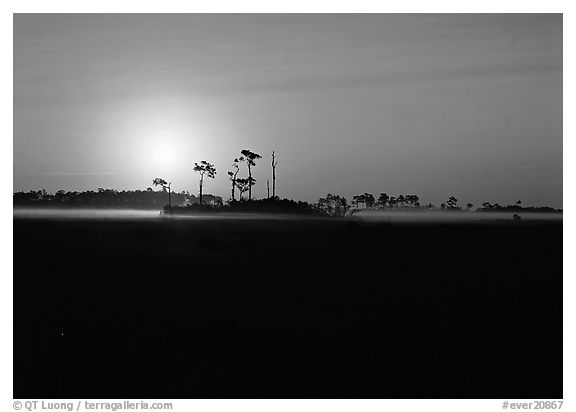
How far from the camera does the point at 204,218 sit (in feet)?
85.3

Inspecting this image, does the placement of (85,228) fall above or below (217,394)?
above

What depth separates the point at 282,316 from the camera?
12422 mm

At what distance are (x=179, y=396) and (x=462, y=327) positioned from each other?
649 cm

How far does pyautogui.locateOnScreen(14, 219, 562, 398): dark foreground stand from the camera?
29.8 feet

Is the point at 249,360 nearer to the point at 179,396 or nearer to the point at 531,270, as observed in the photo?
the point at 179,396

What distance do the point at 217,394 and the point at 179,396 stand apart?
2.03 ft

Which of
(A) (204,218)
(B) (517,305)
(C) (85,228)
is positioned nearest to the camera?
(B) (517,305)

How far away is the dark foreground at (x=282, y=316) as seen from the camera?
908cm

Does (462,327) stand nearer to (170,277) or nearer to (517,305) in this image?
(517,305)
